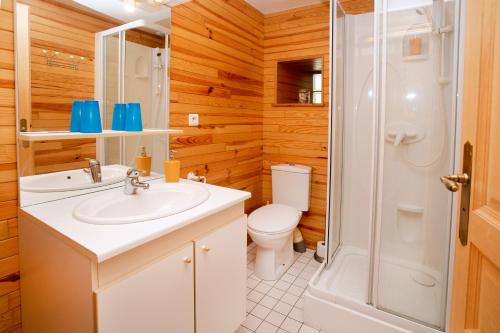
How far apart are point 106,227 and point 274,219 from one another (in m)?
1.44

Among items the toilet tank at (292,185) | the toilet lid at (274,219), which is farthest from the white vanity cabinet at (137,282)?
the toilet tank at (292,185)

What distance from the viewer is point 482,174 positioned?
29.8 inches

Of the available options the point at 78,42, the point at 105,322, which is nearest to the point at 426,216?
the point at 105,322

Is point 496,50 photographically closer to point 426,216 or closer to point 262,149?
point 426,216

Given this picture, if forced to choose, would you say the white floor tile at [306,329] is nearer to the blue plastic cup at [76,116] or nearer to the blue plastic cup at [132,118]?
the blue plastic cup at [132,118]

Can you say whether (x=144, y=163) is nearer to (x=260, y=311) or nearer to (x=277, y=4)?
(x=260, y=311)

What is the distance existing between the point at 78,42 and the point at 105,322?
3.90 feet

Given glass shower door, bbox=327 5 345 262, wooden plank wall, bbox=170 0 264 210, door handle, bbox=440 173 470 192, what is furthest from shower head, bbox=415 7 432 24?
wooden plank wall, bbox=170 0 264 210

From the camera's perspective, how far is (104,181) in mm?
1532

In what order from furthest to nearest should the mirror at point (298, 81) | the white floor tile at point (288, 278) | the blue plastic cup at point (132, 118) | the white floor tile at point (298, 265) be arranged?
1. the mirror at point (298, 81)
2. the white floor tile at point (298, 265)
3. the white floor tile at point (288, 278)
4. the blue plastic cup at point (132, 118)

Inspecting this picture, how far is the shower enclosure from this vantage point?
1502mm

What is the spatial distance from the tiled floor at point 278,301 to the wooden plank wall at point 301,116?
537 mm

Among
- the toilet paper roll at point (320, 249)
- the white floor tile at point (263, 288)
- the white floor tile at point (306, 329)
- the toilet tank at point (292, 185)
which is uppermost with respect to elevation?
the toilet tank at point (292, 185)

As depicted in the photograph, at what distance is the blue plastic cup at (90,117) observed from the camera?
1.32m
